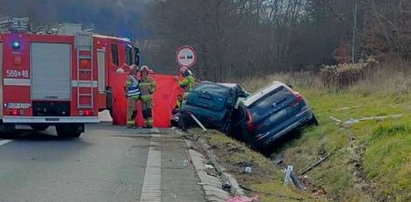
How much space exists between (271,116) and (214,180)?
255 inches

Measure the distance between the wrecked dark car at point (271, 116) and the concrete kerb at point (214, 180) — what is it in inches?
113

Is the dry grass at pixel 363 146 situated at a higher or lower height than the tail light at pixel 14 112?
lower

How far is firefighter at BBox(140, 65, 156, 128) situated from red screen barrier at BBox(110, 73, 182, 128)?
814 millimetres

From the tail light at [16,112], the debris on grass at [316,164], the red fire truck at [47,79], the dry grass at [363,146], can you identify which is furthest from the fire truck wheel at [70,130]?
the debris on grass at [316,164]

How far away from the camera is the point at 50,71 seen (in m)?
16.1

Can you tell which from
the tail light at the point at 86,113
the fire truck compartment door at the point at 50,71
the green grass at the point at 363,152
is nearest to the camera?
the green grass at the point at 363,152

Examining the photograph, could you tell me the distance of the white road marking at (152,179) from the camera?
8.69m

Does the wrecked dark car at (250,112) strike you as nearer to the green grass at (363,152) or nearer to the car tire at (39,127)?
the green grass at (363,152)

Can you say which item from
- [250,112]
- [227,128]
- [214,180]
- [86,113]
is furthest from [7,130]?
Result: [214,180]

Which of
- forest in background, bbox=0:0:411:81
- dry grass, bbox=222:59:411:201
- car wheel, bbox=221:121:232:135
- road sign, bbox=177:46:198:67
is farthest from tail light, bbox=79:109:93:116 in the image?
forest in background, bbox=0:0:411:81

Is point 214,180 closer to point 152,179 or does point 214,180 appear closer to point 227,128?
point 152,179

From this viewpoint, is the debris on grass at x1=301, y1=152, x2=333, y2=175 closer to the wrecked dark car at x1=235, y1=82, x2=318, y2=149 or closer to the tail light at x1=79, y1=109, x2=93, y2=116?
the wrecked dark car at x1=235, y1=82, x2=318, y2=149

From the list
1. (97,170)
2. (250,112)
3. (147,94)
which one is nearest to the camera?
(97,170)

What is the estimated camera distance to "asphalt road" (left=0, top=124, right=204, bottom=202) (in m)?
8.88
